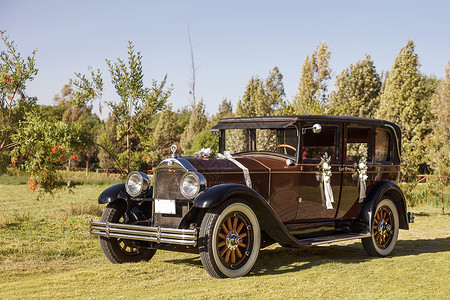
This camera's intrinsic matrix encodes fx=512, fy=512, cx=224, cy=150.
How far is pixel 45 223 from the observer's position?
12344 mm

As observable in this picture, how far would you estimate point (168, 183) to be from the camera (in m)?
6.57

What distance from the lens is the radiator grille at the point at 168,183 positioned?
6496 millimetres

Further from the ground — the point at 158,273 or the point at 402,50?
the point at 402,50

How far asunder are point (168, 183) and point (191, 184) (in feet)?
1.43

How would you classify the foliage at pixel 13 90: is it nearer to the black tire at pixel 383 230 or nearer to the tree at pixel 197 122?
the black tire at pixel 383 230

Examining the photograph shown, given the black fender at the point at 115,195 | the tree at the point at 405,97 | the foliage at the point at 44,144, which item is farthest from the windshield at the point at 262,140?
the tree at the point at 405,97

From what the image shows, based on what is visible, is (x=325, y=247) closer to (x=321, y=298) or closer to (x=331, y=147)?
(x=331, y=147)

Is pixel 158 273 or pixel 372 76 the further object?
pixel 372 76

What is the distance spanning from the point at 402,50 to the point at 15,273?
78.9 ft

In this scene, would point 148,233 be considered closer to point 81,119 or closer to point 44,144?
point 44,144

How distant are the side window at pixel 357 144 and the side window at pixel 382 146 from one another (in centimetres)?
20

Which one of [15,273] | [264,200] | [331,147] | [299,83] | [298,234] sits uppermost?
[299,83]

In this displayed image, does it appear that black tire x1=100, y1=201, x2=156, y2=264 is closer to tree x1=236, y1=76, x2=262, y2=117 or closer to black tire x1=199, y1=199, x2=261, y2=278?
black tire x1=199, y1=199, x2=261, y2=278

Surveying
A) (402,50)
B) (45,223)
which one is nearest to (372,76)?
(402,50)
